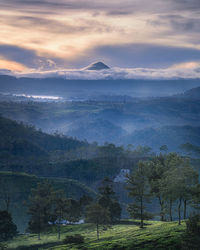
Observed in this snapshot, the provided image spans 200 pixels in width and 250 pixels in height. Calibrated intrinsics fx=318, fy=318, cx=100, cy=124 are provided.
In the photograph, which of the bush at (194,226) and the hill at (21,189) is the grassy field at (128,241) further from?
the hill at (21,189)

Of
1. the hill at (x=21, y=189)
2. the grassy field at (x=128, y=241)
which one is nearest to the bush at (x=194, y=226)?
the grassy field at (x=128, y=241)

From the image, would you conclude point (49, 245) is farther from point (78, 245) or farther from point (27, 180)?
point (27, 180)

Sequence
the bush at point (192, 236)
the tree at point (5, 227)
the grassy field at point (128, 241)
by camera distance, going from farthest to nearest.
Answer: the tree at point (5, 227) < the grassy field at point (128, 241) < the bush at point (192, 236)

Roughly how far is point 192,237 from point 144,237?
16687 mm

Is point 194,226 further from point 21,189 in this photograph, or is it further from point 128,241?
point 21,189

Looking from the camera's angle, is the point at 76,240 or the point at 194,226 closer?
the point at 194,226

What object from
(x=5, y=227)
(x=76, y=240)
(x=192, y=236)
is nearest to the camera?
(x=192, y=236)

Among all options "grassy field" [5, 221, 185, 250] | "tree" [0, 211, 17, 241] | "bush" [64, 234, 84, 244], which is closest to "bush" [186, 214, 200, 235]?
"grassy field" [5, 221, 185, 250]

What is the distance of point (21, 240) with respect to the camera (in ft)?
300

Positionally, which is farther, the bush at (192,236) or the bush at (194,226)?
the bush at (194,226)

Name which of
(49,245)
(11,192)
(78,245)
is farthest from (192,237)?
(11,192)

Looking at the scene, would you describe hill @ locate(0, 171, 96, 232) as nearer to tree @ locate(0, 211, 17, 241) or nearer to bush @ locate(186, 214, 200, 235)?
tree @ locate(0, 211, 17, 241)

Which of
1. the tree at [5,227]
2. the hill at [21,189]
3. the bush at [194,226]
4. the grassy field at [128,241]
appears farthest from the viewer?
the hill at [21,189]

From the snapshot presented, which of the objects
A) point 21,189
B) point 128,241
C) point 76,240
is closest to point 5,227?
point 76,240
